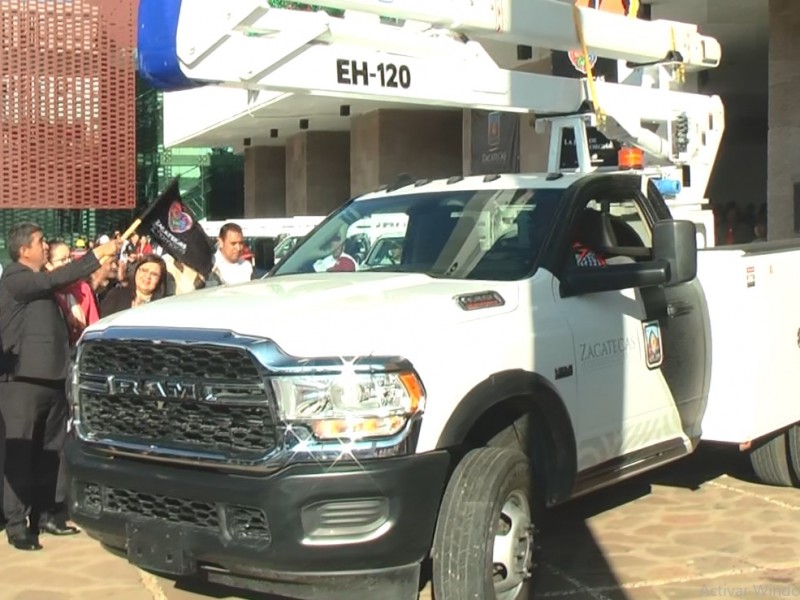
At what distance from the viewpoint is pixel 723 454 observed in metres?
7.84

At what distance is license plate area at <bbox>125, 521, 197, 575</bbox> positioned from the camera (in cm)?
382

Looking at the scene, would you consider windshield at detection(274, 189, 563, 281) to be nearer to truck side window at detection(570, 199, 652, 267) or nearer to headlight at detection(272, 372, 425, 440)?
truck side window at detection(570, 199, 652, 267)

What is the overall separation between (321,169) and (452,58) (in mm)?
27033

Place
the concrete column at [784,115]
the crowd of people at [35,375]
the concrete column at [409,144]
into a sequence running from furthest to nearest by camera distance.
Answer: the concrete column at [409,144]
the concrete column at [784,115]
the crowd of people at [35,375]

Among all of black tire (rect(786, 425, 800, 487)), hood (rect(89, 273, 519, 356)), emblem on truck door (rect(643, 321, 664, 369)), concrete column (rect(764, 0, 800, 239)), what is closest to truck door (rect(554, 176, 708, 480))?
emblem on truck door (rect(643, 321, 664, 369))

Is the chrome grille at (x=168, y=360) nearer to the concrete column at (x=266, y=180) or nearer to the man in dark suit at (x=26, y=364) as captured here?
the man in dark suit at (x=26, y=364)

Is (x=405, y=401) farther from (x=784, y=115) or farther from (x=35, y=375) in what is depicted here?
(x=784, y=115)

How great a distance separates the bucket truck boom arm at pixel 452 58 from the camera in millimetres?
4969

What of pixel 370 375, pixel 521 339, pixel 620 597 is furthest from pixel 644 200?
pixel 370 375

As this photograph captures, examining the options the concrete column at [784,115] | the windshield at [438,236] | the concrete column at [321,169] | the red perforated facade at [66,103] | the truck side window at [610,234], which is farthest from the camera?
the red perforated facade at [66,103]

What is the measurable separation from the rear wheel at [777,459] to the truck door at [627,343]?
3.83 ft

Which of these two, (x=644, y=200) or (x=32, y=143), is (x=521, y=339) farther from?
(x=32, y=143)

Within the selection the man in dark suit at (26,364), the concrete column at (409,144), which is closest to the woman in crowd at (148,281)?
the man in dark suit at (26,364)

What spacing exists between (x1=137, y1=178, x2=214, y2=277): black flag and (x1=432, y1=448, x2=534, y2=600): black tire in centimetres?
355
